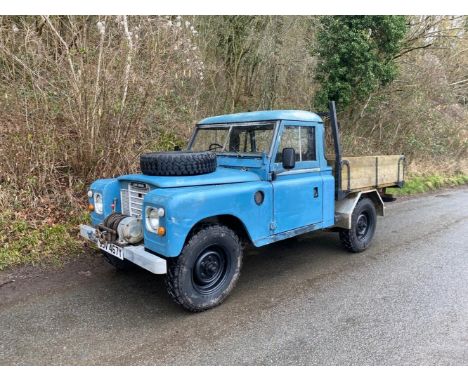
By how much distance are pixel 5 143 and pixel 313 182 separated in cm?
463

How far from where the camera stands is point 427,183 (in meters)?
11.5

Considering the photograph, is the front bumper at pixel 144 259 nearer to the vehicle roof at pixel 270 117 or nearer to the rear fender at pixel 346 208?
the vehicle roof at pixel 270 117

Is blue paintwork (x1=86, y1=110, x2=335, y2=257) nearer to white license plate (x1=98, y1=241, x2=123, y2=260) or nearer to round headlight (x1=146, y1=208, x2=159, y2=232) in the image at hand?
round headlight (x1=146, y1=208, x2=159, y2=232)

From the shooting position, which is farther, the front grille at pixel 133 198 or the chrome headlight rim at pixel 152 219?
the front grille at pixel 133 198

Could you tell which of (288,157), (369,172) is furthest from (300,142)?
(369,172)

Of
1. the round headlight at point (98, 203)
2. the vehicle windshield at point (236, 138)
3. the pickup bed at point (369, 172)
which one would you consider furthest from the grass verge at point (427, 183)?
the round headlight at point (98, 203)

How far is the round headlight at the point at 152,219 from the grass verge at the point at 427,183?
27.9 ft

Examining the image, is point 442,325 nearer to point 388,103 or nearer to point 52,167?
point 52,167

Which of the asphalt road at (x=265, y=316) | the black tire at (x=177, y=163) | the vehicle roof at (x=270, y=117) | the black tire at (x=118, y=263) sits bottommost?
the asphalt road at (x=265, y=316)

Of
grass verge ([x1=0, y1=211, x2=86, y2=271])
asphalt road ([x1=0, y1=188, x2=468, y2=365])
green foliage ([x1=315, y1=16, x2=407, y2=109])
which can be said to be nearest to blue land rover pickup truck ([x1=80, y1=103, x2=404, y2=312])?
asphalt road ([x1=0, y1=188, x2=468, y2=365])

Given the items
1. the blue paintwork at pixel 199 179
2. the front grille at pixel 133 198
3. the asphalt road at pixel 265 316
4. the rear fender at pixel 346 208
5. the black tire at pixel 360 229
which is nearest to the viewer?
the asphalt road at pixel 265 316

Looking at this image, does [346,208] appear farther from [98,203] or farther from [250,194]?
[98,203]

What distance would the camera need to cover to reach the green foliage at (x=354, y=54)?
9898 mm

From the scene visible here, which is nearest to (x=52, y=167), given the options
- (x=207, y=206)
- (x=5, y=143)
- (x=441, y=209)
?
(x=5, y=143)
